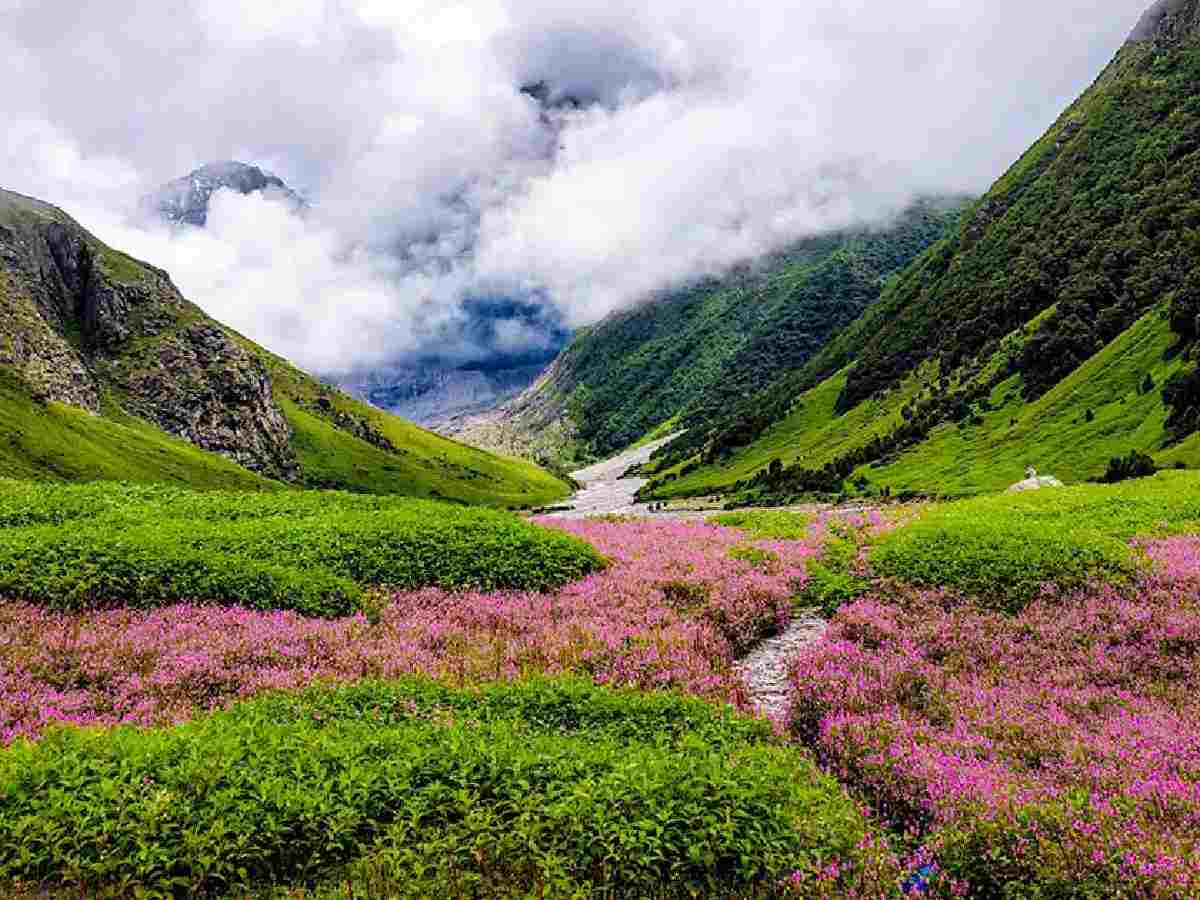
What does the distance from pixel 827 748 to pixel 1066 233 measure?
712ft

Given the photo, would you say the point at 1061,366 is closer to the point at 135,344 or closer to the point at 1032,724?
the point at 1032,724

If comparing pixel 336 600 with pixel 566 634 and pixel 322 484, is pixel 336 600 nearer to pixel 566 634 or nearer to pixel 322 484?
pixel 566 634

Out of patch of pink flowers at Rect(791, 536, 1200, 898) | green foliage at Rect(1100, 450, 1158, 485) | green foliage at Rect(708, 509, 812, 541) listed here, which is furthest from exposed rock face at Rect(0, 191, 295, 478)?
green foliage at Rect(1100, 450, 1158, 485)

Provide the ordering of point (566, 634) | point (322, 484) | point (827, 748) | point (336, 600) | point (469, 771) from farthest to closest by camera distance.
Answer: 1. point (322, 484)
2. point (336, 600)
3. point (566, 634)
4. point (827, 748)
5. point (469, 771)

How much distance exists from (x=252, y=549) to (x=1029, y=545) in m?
19.6

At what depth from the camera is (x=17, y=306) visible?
430ft

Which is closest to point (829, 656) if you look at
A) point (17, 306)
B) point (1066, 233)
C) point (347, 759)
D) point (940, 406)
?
point (347, 759)

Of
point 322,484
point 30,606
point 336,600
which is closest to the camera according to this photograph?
point 30,606

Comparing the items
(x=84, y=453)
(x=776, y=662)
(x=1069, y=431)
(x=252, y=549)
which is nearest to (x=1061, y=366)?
(x=1069, y=431)

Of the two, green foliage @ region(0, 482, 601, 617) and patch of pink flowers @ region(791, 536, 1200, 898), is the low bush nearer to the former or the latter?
patch of pink flowers @ region(791, 536, 1200, 898)

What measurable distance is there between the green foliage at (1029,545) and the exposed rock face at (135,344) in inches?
6211

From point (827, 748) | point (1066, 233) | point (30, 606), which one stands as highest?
point (1066, 233)

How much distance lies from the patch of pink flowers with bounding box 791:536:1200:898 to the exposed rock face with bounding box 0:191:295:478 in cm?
15986

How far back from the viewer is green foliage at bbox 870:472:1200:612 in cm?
1638
